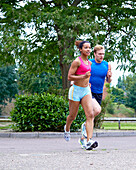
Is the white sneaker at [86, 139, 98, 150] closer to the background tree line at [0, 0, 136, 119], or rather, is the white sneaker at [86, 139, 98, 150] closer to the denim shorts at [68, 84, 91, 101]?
the denim shorts at [68, 84, 91, 101]

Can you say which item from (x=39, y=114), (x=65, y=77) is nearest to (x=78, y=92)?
(x=39, y=114)

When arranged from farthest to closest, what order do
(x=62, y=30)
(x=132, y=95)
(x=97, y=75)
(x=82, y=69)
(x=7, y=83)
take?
(x=132, y=95) → (x=7, y=83) → (x=62, y=30) → (x=97, y=75) → (x=82, y=69)

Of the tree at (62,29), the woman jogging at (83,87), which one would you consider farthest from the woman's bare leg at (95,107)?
the tree at (62,29)

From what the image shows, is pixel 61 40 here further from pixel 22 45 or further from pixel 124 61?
pixel 124 61

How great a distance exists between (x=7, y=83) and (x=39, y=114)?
148ft

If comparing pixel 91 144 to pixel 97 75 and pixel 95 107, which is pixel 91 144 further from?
pixel 97 75

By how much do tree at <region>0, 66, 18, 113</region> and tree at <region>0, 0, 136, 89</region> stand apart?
36220 mm

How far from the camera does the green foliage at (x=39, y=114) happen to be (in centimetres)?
1294

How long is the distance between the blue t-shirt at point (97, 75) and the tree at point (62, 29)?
8.83m

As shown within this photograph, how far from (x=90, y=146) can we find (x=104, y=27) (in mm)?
14306

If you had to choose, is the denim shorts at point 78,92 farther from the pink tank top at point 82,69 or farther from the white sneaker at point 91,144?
the white sneaker at point 91,144

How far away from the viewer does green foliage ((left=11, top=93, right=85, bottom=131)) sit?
1294 centimetres

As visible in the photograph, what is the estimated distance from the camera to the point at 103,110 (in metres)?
15.2

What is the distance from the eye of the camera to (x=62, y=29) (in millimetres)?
16203
